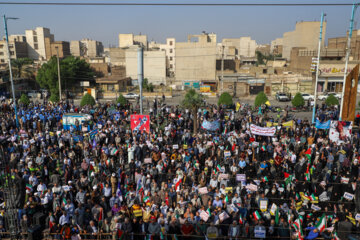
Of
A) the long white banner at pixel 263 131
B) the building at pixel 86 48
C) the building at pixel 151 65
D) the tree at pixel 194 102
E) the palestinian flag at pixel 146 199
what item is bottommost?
the palestinian flag at pixel 146 199

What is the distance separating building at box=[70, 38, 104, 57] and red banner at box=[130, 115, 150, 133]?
349 feet

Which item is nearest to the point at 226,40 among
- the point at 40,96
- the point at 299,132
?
the point at 40,96

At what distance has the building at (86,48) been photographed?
118 metres

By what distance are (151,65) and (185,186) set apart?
54.8m

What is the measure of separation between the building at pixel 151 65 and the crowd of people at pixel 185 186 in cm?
4676

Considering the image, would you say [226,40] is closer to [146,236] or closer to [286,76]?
[286,76]

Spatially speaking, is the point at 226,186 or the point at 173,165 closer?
the point at 226,186

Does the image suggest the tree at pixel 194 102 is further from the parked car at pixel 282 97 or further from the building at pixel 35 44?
the building at pixel 35 44

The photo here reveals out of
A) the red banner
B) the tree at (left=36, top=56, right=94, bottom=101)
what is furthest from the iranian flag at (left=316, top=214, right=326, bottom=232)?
the tree at (left=36, top=56, right=94, bottom=101)

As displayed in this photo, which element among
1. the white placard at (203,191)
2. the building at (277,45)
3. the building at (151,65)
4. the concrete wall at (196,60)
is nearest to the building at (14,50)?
the building at (151,65)

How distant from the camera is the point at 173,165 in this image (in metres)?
12.7

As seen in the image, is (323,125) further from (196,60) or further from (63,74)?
(196,60)

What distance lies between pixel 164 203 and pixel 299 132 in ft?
34.6

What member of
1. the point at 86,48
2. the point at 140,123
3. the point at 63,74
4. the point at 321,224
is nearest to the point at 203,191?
the point at 321,224
